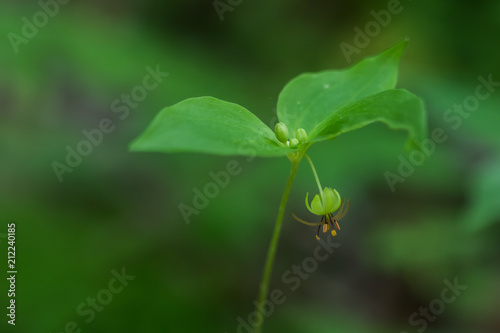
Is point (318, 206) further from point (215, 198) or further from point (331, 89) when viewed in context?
point (215, 198)

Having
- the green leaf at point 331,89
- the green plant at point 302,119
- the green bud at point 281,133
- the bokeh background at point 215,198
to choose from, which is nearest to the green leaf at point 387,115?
the green plant at point 302,119

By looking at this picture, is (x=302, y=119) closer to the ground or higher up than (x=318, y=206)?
higher up

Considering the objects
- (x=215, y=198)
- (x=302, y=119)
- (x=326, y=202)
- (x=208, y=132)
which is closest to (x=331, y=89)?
(x=302, y=119)

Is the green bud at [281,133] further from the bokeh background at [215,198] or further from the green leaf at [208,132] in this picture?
the bokeh background at [215,198]

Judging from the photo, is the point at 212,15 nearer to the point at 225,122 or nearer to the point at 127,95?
the point at 127,95

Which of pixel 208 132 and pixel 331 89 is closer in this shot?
pixel 208 132

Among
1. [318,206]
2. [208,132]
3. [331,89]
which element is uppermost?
[331,89]
